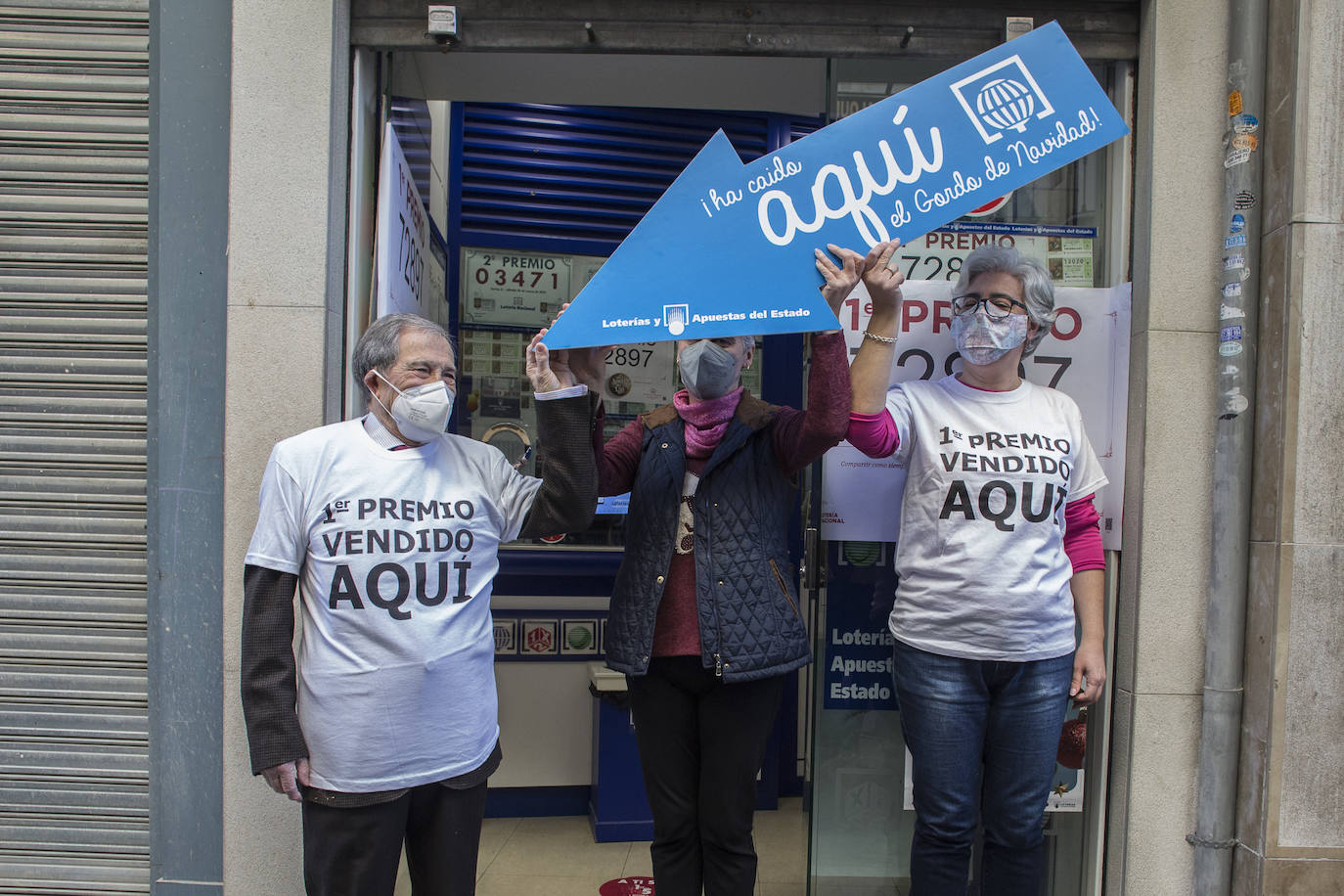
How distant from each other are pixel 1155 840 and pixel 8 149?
13.6 ft

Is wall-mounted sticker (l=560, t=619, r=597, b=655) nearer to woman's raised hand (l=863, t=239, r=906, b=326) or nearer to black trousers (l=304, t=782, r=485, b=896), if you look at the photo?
black trousers (l=304, t=782, r=485, b=896)

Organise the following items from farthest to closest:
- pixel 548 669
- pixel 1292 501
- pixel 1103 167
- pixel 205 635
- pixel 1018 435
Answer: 1. pixel 548 669
2. pixel 1103 167
3. pixel 205 635
4. pixel 1292 501
5. pixel 1018 435

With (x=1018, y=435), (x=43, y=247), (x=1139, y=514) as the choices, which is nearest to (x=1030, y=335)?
(x=1018, y=435)

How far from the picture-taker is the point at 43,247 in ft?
9.18

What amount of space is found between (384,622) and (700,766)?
3.05 feet

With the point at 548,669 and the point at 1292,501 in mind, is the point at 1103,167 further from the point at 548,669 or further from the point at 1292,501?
the point at 548,669

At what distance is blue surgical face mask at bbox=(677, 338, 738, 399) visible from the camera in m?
2.29

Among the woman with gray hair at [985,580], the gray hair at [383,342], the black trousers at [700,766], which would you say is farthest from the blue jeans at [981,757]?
the gray hair at [383,342]

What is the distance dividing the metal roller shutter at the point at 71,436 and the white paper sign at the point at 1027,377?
2211 mm

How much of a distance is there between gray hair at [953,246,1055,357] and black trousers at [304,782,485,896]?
6.06ft

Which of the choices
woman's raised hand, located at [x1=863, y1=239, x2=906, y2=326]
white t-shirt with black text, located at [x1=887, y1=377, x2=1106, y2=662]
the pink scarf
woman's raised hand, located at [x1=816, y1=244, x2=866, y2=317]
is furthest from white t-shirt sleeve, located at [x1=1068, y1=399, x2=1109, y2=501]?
the pink scarf

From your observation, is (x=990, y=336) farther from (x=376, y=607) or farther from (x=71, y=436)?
(x=71, y=436)

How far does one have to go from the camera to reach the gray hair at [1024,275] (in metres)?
2.38

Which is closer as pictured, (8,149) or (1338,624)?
(1338,624)
